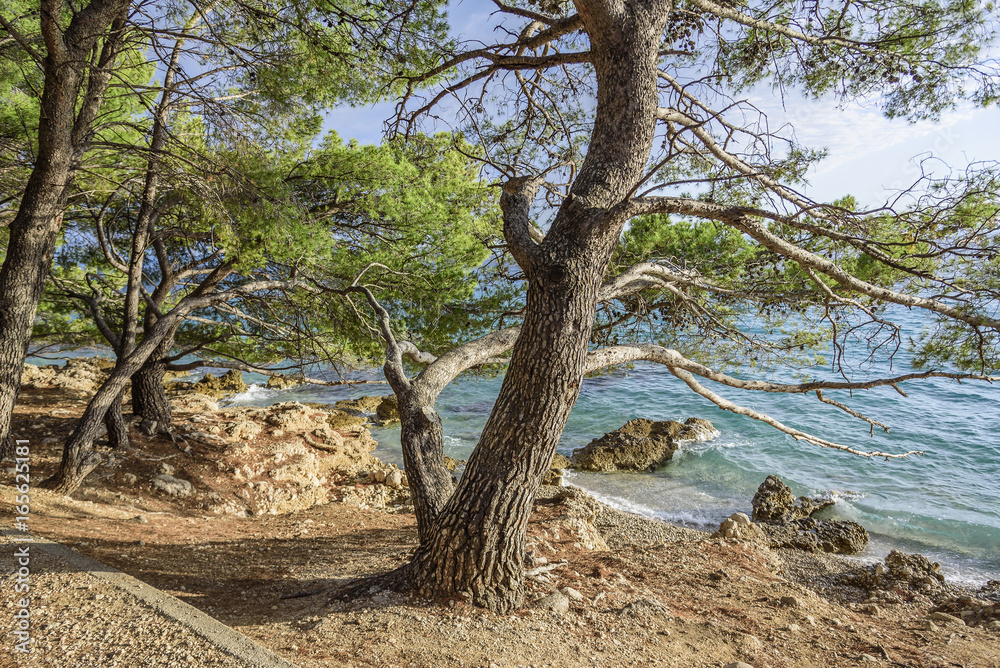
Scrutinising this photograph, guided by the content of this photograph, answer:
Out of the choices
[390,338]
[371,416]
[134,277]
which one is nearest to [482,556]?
[390,338]

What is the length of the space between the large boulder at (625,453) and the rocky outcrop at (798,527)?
2375 mm

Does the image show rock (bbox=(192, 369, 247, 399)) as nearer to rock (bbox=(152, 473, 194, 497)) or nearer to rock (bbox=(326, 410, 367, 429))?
rock (bbox=(326, 410, 367, 429))

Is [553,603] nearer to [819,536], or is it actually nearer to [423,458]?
[423,458]

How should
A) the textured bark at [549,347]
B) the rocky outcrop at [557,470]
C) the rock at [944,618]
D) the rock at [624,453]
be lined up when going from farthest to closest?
the rock at [624,453] < the rocky outcrop at [557,470] < the rock at [944,618] < the textured bark at [549,347]

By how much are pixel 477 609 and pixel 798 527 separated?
6.60m

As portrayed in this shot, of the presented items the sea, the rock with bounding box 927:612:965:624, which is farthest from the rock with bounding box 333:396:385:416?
the rock with bounding box 927:612:965:624

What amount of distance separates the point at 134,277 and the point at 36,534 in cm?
355

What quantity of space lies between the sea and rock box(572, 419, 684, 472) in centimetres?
27

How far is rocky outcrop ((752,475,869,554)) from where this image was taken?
24.2ft

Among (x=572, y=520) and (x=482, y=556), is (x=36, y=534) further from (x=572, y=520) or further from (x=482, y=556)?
(x=572, y=520)

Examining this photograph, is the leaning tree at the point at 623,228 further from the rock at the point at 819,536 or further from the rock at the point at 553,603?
the rock at the point at 819,536

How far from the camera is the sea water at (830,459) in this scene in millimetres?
8578

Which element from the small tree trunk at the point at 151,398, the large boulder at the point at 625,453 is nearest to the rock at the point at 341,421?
the small tree trunk at the point at 151,398

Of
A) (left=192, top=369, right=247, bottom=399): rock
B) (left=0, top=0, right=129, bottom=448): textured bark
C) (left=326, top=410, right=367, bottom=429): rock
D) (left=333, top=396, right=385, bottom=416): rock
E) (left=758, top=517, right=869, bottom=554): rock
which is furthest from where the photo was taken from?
(left=192, top=369, right=247, bottom=399): rock
